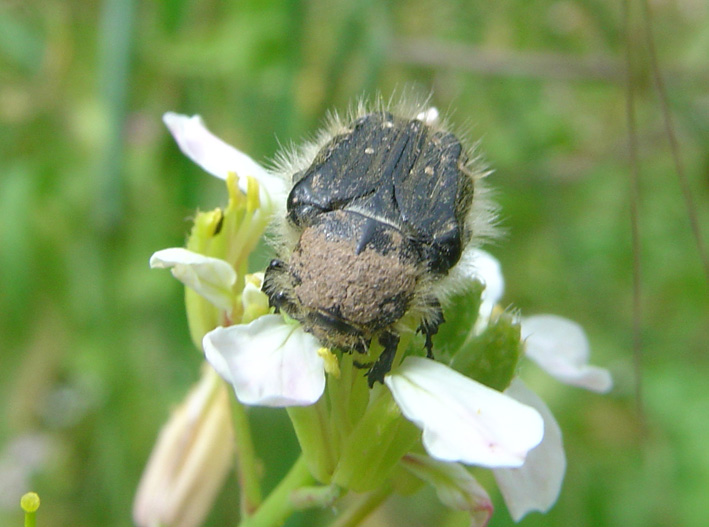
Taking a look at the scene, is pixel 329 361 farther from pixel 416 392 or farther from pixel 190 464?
pixel 190 464

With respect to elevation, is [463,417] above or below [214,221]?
below

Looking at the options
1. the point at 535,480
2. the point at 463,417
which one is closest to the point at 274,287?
the point at 463,417

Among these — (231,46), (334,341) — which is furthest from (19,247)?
(334,341)

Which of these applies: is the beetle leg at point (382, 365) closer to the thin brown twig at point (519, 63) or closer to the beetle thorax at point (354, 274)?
the beetle thorax at point (354, 274)

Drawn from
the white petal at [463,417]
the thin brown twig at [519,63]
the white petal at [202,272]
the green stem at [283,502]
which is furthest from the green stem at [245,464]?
the thin brown twig at [519,63]

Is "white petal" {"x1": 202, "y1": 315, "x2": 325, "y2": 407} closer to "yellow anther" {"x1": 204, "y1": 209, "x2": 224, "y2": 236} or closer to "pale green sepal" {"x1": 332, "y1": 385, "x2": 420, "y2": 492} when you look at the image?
"pale green sepal" {"x1": 332, "y1": 385, "x2": 420, "y2": 492}

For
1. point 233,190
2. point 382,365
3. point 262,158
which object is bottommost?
point 262,158
